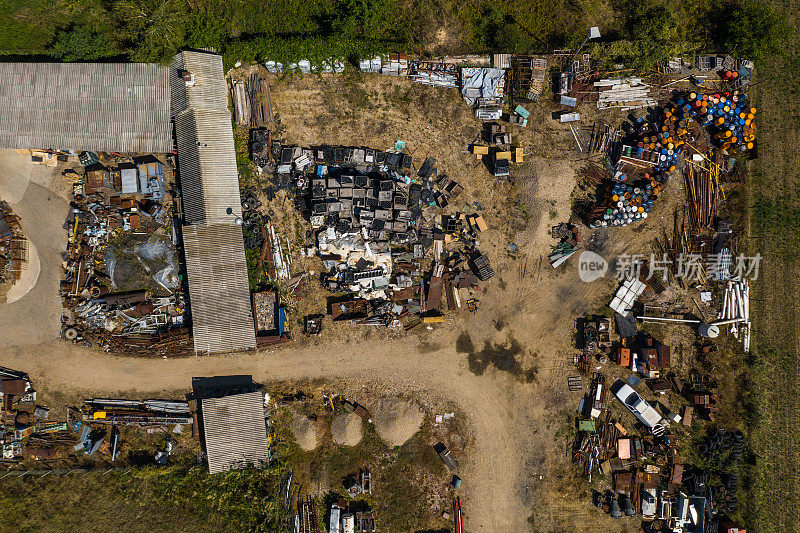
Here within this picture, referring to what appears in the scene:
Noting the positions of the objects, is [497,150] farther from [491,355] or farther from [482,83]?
[491,355]

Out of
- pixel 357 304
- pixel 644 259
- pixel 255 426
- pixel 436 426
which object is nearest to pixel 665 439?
pixel 644 259

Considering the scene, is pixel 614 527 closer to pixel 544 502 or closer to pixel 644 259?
pixel 544 502

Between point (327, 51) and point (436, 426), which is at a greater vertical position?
point (327, 51)

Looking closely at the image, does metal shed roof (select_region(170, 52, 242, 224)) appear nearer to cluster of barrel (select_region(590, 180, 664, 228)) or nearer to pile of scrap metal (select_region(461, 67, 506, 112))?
pile of scrap metal (select_region(461, 67, 506, 112))

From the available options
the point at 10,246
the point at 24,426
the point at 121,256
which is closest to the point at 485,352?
the point at 121,256

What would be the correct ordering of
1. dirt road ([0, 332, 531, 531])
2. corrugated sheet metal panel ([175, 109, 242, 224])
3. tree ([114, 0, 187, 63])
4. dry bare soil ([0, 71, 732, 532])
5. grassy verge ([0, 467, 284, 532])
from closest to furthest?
corrugated sheet metal panel ([175, 109, 242, 224]) → tree ([114, 0, 187, 63]) → grassy verge ([0, 467, 284, 532]) → dirt road ([0, 332, 531, 531]) → dry bare soil ([0, 71, 732, 532])

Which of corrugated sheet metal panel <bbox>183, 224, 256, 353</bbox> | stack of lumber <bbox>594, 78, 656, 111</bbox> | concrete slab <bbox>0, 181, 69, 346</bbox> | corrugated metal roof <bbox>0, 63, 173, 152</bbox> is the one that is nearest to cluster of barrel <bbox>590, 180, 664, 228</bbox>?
stack of lumber <bbox>594, 78, 656, 111</bbox>
